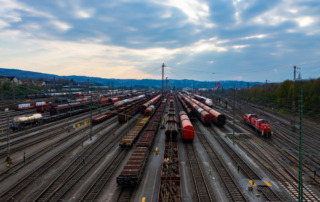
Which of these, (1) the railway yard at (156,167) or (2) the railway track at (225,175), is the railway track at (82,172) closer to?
(1) the railway yard at (156,167)

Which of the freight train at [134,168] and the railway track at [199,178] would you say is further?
the freight train at [134,168]

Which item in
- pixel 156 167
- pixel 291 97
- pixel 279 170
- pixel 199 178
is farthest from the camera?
pixel 291 97

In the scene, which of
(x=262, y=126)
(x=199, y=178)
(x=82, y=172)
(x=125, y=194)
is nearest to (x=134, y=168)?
(x=125, y=194)

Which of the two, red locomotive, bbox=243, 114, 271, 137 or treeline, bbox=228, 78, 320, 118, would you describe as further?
treeline, bbox=228, 78, 320, 118

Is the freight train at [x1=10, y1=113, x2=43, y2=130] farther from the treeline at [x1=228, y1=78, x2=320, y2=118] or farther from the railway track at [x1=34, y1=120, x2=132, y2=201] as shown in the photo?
the treeline at [x1=228, y1=78, x2=320, y2=118]

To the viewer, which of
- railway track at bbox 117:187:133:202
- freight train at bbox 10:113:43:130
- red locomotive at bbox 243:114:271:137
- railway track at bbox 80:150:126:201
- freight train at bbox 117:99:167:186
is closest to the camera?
railway track at bbox 117:187:133:202

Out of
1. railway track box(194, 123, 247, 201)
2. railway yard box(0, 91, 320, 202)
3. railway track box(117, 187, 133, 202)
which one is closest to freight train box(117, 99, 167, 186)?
railway yard box(0, 91, 320, 202)

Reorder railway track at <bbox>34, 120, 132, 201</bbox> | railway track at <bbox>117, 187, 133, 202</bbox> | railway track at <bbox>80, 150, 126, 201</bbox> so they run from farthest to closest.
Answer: railway track at <bbox>34, 120, 132, 201</bbox> → railway track at <bbox>80, 150, 126, 201</bbox> → railway track at <bbox>117, 187, 133, 202</bbox>


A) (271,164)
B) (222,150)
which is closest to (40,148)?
(222,150)

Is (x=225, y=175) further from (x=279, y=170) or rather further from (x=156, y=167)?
(x=156, y=167)

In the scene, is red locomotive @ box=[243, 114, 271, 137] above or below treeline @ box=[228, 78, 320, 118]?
below

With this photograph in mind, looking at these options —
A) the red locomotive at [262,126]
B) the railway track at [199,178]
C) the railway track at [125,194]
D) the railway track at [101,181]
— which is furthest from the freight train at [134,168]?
the red locomotive at [262,126]

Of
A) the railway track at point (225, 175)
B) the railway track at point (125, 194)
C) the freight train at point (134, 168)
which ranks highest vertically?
the freight train at point (134, 168)

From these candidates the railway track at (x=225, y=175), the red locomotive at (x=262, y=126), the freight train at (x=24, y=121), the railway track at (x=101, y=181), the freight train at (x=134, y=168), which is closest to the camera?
the railway track at (x=101, y=181)
